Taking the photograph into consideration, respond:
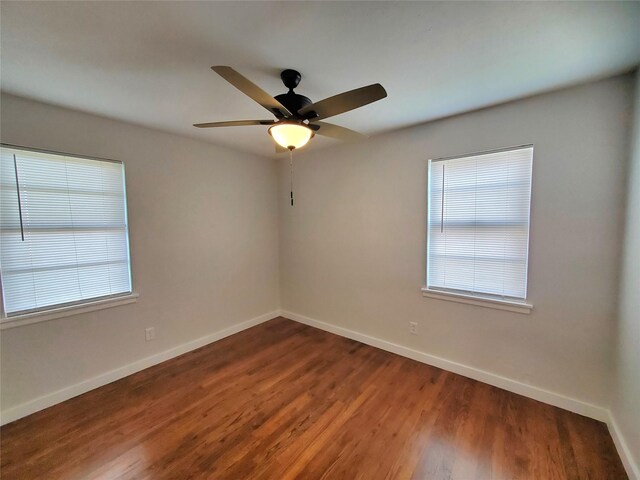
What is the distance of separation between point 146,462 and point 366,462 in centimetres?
135

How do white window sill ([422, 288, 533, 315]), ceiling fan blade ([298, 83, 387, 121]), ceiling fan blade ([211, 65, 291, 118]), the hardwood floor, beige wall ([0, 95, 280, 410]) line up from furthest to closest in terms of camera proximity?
white window sill ([422, 288, 533, 315]), beige wall ([0, 95, 280, 410]), the hardwood floor, ceiling fan blade ([298, 83, 387, 121]), ceiling fan blade ([211, 65, 291, 118])

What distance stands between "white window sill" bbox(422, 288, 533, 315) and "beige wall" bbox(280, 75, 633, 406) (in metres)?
0.05

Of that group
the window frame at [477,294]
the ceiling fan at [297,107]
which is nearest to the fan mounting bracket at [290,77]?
the ceiling fan at [297,107]

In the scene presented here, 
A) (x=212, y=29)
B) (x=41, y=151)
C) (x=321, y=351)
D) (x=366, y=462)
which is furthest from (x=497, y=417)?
(x=41, y=151)

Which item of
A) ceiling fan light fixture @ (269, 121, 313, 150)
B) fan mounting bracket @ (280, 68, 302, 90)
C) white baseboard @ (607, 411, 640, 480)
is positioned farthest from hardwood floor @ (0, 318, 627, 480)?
fan mounting bracket @ (280, 68, 302, 90)

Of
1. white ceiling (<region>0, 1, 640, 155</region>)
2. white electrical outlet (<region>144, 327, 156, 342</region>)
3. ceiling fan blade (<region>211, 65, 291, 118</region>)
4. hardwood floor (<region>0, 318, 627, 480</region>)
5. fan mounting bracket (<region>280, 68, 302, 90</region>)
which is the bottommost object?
hardwood floor (<region>0, 318, 627, 480</region>)

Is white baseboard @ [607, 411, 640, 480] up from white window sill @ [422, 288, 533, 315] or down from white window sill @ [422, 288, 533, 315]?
down

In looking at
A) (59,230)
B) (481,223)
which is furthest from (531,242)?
(59,230)

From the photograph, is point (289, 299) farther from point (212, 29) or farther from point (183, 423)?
point (212, 29)

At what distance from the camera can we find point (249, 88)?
4.13ft

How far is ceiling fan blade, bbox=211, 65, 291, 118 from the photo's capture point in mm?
1125

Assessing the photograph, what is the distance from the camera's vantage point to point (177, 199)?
282cm

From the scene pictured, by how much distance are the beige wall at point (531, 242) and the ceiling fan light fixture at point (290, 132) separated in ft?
2.79

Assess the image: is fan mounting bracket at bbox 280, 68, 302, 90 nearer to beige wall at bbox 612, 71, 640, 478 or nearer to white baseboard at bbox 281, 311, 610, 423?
beige wall at bbox 612, 71, 640, 478
